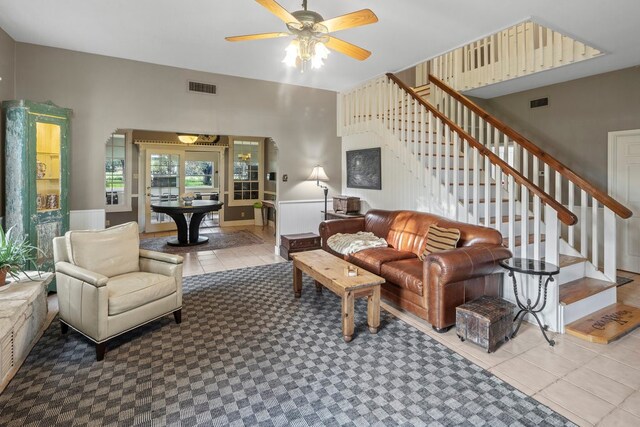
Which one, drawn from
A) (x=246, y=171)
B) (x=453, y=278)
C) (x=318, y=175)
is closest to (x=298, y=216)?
(x=318, y=175)

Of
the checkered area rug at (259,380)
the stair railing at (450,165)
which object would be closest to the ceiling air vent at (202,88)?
the stair railing at (450,165)

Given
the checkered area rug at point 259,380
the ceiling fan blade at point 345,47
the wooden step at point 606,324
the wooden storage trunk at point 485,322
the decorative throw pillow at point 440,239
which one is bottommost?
the checkered area rug at point 259,380

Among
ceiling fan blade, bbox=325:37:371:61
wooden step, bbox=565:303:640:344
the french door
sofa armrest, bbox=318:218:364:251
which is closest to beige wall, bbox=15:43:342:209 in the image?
sofa armrest, bbox=318:218:364:251

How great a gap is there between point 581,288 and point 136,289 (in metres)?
4.12

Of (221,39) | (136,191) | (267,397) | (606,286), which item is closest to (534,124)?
(606,286)

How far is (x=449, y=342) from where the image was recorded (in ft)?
9.03

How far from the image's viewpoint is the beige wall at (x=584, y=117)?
4617 mm

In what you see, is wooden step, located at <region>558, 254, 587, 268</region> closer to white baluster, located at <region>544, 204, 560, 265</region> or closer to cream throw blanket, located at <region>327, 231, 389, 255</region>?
white baluster, located at <region>544, 204, 560, 265</region>

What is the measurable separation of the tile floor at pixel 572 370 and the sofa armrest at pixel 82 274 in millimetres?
2563

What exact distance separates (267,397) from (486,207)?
2.95 metres

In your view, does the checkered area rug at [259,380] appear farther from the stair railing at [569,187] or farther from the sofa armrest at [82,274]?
the stair railing at [569,187]

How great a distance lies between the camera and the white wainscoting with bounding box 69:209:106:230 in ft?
14.5

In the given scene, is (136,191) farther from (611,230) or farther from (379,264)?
(611,230)

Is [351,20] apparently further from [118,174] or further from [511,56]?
[118,174]
